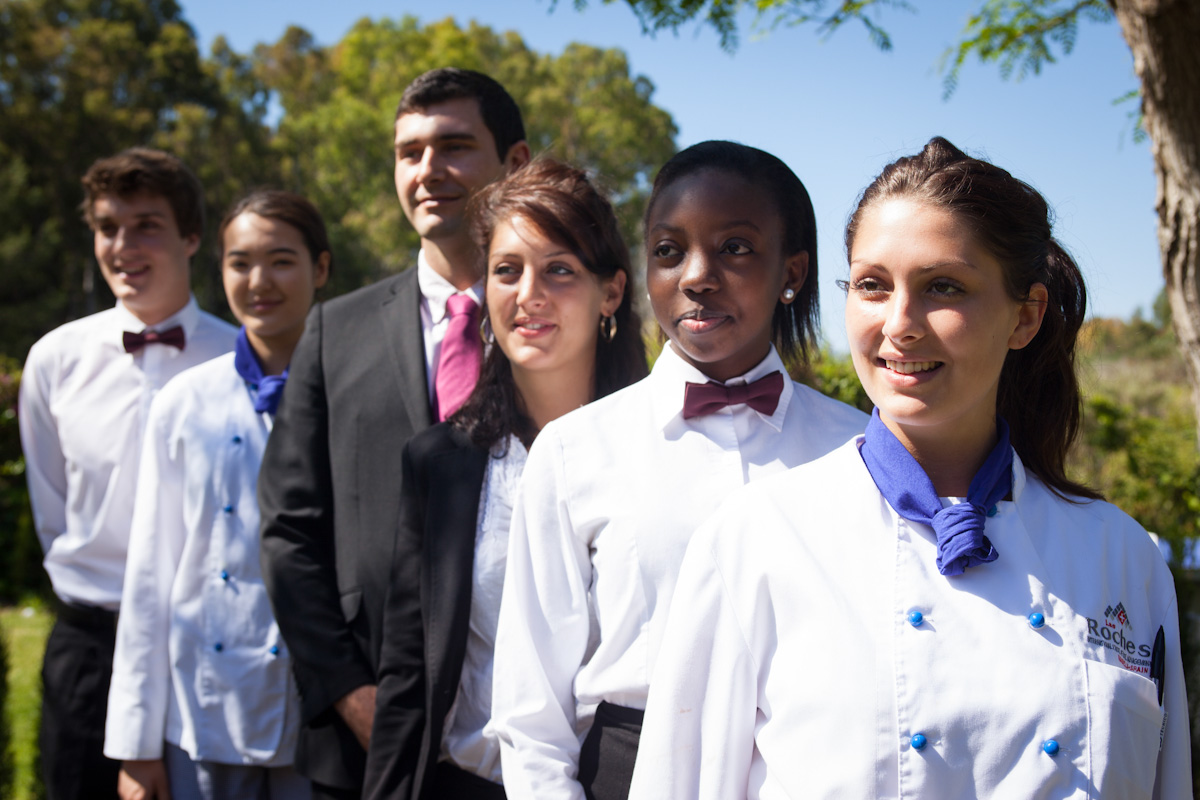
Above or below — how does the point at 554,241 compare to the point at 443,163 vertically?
below

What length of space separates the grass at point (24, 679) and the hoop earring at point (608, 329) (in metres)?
3.27

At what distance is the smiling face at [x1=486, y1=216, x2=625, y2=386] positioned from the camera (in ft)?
7.77

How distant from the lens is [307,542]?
103 inches

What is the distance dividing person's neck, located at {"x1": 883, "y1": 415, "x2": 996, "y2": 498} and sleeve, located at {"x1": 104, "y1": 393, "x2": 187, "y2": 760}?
8.17ft

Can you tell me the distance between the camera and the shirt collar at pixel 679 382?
6.75 feet

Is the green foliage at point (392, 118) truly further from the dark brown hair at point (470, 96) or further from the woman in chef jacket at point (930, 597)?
the woman in chef jacket at point (930, 597)

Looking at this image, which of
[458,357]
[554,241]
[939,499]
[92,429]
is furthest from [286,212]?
[939,499]

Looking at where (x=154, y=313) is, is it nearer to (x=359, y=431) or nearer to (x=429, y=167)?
(x=429, y=167)

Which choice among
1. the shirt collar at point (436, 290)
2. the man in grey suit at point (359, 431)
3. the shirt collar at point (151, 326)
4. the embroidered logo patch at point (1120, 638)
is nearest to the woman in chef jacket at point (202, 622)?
the man in grey suit at point (359, 431)

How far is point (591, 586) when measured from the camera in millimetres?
1992

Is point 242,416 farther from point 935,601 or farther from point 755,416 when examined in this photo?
point 935,601

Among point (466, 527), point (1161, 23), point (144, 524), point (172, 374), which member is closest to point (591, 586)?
point (466, 527)

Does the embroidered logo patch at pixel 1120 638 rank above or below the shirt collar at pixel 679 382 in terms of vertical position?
below

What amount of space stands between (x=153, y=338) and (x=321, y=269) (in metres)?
0.71
